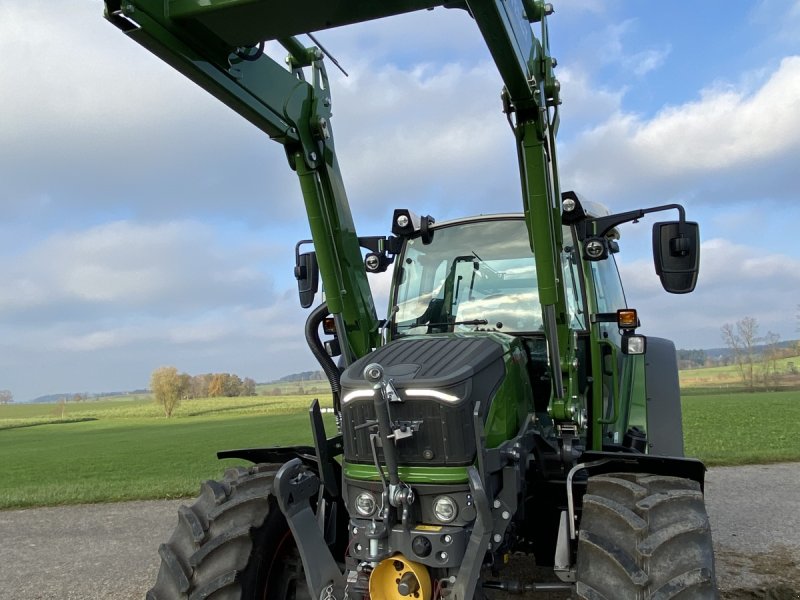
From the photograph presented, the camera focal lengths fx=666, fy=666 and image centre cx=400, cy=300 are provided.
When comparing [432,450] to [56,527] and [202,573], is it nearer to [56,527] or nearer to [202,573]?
[202,573]

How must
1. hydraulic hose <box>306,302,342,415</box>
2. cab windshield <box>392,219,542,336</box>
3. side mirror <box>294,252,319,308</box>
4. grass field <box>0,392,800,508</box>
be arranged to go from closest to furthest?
cab windshield <box>392,219,542,336</box> → hydraulic hose <box>306,302,342,415</box> → side mirror <box>294,252,319,308</box> → grass field <box>0,392,800,508</box>

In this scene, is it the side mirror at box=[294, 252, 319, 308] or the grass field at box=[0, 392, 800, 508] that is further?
the grass field at box=[0, 392, 800, 508]

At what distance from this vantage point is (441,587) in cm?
304

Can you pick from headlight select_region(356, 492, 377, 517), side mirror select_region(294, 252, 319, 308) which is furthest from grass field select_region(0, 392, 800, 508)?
headlight select_region(356, 492, 377, 517)

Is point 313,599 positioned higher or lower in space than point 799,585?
higher

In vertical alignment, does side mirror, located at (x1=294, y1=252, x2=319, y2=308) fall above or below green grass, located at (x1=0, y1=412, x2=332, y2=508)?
above

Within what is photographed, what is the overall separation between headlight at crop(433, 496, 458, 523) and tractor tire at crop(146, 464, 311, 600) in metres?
1.08

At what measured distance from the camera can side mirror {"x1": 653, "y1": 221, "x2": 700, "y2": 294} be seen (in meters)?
4.01

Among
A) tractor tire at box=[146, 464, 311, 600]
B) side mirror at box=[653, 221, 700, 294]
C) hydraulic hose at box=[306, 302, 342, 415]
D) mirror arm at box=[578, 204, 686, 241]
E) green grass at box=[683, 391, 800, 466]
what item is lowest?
green grass at box=[683, 391, 800, 466]

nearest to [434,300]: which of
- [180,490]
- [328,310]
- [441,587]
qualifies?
[328,310]

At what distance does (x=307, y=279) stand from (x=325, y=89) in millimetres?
1390

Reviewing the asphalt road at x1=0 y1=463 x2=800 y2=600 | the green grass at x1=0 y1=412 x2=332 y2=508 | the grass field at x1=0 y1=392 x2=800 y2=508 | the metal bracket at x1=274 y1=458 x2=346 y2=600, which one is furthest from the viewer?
the grass field at x1=0 y1=392 x2=800 y2=508

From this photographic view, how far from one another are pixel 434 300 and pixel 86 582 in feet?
14.8

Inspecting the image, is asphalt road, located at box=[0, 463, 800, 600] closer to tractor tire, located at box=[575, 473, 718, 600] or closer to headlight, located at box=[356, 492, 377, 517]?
tractor tire, located at box=[575, 473, 718, 600]
